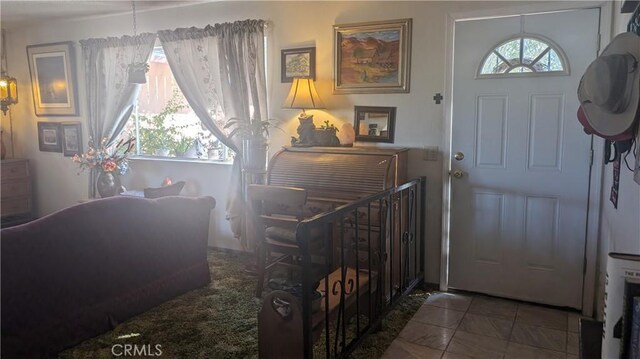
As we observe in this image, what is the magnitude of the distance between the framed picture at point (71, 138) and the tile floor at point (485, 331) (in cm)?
436

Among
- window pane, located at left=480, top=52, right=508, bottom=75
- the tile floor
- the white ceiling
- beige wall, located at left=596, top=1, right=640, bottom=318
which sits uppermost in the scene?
the white ceiling

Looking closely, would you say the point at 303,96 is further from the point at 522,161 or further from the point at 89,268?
the point at 89,268

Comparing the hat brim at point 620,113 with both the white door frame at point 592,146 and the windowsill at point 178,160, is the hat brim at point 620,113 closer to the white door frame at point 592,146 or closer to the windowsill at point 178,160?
the white door frame at point 592,146

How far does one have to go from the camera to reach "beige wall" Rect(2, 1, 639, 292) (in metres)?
3.48

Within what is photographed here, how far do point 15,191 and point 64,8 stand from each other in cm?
242

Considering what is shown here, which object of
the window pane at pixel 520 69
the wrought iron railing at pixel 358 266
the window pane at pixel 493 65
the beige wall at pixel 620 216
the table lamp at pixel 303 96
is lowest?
the wrought iron railing at pixel 358 266

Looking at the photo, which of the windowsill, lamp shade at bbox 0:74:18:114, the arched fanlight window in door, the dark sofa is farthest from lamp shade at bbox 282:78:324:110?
lamp shade at bbox 0:74:18:114

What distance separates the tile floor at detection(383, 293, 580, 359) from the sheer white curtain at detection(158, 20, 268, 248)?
81.1 inches

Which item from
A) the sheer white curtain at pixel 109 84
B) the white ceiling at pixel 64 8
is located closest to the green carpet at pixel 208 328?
the sheer white curtain at pixel 109 84

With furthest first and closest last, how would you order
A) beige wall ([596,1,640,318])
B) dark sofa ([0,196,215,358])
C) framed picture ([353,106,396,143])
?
framed picture ([353,106,396,143])
dark sofa ([0,196,215,358])
beige wall ([596,1,640,318])

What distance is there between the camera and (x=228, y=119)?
14.1 ft

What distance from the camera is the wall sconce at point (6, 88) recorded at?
572 cm

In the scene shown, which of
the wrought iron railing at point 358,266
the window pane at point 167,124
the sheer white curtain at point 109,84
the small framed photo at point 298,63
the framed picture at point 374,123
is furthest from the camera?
the sheer white curtain at point 109,84

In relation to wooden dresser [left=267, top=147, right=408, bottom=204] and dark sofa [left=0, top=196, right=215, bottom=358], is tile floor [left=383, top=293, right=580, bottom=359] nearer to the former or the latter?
wooden dresser [left=267, top=147, right=408, bottom=204]
